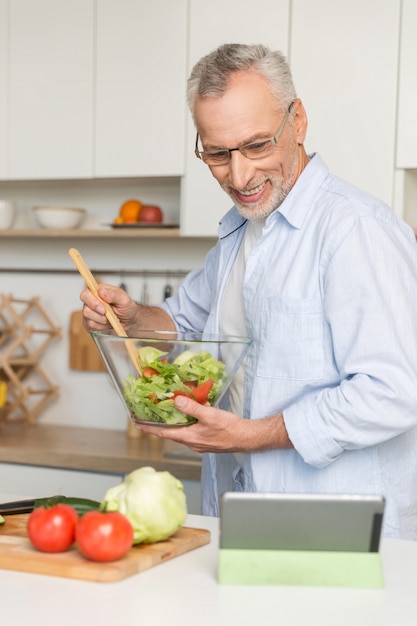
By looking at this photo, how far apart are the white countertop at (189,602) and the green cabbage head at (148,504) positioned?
55 mm

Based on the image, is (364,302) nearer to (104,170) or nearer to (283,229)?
(283,229)

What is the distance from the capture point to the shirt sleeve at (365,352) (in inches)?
59.7

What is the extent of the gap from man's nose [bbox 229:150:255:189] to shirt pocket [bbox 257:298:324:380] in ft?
0.74

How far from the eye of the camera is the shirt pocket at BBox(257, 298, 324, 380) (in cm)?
163

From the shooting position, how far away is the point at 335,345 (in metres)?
1.58

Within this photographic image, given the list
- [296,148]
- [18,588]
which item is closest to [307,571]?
[18,588]

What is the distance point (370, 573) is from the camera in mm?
1142

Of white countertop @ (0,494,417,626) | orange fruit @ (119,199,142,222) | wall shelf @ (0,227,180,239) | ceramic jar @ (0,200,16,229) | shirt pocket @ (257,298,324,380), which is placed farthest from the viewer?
ceramic jar @ (0,200,16,229)

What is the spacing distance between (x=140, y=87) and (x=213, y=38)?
0.95ft

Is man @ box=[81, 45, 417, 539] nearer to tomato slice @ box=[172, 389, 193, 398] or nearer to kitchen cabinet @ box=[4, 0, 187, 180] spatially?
tomato slice @ box=[172, 389, 193, 398]

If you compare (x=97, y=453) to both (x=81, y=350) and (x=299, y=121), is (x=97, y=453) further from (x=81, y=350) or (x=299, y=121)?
(x=299, y=121)

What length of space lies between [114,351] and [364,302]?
444mm

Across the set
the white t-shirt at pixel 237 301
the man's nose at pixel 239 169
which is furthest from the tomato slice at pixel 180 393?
the man's nose at pixel 239 169

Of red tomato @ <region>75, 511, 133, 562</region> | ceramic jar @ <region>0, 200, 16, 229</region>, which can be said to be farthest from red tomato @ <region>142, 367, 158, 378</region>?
ceramic jar @ <region>0, 200, 16, 229</region>
